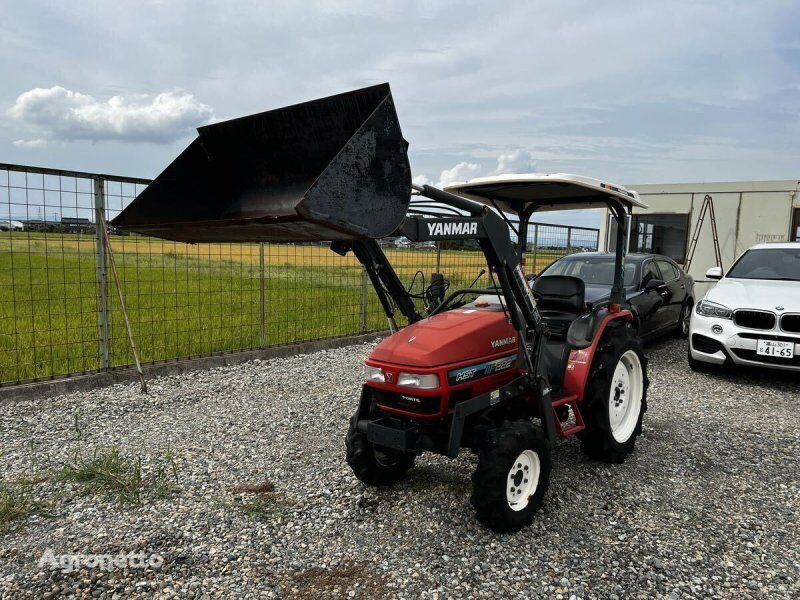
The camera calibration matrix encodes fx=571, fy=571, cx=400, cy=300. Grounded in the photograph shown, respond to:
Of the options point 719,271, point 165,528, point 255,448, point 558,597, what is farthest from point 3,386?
point 719,271

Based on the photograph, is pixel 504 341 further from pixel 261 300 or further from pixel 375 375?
pixel 261 300

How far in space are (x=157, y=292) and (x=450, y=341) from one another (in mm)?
4508

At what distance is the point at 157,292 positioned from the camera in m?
6.52

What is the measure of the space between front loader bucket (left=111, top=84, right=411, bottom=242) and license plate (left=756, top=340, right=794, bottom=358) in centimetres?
543

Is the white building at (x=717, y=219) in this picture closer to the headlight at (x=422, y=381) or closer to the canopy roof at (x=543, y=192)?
the canopy roof at (x=543, y=192)

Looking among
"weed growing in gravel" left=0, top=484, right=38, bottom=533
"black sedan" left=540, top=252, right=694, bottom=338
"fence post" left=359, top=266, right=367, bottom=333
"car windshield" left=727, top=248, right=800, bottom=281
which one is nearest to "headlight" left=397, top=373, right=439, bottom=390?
"weed growing in gravel" left=0, top=484, right=38, bottom=533

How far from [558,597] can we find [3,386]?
16.3 feet

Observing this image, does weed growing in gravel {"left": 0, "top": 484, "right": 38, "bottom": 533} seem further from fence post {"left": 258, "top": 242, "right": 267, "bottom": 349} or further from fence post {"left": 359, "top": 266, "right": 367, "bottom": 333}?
fence post {"left": 359, "top": 266, "right": 367, "bottom": 333}

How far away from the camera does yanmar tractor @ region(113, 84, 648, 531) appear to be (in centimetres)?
261

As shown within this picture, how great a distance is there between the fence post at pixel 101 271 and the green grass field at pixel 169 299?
92mm

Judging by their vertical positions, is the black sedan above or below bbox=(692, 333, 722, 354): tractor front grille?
above

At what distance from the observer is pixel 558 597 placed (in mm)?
2639

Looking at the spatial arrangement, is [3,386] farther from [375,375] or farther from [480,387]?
[480,387]

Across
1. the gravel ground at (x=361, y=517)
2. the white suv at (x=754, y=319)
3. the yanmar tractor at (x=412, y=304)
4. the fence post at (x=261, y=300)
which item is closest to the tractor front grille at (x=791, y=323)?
the white suv at (x=754, y=319)
